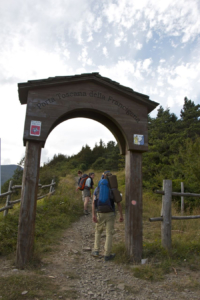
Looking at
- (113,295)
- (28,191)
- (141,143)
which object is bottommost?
(113,295)

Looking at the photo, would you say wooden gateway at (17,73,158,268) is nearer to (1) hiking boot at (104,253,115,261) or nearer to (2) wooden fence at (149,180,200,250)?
(1) hiking boot at (104,253,115,261)

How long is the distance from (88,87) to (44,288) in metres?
3.87

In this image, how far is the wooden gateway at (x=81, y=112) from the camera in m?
4.49

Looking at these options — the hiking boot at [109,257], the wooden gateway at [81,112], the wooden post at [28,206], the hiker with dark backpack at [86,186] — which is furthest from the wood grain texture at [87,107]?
the hiker with dark backpack at [86,186]

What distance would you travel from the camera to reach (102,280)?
3.88 metres

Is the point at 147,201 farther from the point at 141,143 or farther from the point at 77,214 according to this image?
the point at 141,143

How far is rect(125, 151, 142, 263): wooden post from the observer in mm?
4801

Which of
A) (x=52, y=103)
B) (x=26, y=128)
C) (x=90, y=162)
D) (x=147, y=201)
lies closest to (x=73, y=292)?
(x=26, y=128)

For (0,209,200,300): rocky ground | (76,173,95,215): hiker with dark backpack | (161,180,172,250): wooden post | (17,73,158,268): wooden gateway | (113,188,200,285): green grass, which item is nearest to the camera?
(0,209,200,300): rocky ground

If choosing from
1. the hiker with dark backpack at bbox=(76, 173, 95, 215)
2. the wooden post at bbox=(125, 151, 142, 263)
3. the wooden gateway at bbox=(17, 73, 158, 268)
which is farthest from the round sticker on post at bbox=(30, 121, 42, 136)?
the hiker with dark backpack at bbox=(76, 173, 95, 215)

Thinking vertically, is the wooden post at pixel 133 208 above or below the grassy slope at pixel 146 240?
above

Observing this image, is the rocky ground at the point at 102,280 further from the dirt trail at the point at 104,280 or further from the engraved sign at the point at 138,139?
the engraved sign at the point at 138,139

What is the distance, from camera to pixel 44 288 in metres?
3.36

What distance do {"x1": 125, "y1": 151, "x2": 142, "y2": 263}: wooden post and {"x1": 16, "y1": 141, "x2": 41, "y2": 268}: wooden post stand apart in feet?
6.39
